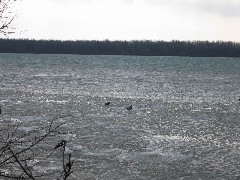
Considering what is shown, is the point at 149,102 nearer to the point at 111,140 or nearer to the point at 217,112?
the point at 217,112

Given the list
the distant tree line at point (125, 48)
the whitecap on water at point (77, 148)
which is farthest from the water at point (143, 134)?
the distant tree line at point (125, 48)

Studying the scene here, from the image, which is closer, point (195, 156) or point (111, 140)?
point (195, 156)

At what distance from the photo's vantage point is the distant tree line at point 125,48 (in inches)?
6506

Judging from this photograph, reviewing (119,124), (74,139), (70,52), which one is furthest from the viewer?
(70,52)

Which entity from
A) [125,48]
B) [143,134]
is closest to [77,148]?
[143,134]

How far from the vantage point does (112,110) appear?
75.7ft

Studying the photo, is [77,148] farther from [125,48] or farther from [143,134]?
[125,48]

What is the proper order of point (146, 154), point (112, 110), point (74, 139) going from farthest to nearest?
1. point (112, 110)
2. point (74, 139)
3. point (146, 154)

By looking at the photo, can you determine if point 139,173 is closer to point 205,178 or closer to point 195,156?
point 205,178

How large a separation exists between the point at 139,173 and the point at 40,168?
9.18 ft

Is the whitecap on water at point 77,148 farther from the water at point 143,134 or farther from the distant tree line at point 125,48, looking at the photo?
the distant tree line at point 125,48

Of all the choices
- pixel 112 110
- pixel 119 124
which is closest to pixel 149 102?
pixel 112 110

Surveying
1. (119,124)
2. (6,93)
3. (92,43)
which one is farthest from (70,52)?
(119,124)

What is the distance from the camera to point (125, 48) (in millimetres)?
173000
